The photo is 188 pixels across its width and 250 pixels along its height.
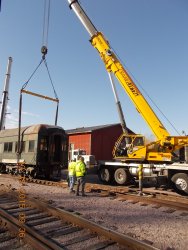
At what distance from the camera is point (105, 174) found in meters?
17.0

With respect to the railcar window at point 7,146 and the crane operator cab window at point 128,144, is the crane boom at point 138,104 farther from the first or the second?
the railcar window at point 7,146

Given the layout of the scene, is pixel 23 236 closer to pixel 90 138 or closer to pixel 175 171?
pixel 175 171

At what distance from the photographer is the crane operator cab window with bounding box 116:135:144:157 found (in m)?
15.3

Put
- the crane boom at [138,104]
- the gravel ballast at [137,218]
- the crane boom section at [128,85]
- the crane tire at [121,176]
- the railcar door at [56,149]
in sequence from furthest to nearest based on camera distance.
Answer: the railcar door at [56,149], the crane tire at [121,176], the crane boom section at [128,85], the crane boom at [138,104], the gravel ballast at [137,218]

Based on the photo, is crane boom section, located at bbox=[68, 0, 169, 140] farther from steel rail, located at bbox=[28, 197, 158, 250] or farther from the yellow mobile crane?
steel rail, located at bbox=[28, 197, 158, 250]

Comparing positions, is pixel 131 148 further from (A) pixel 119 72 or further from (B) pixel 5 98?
(B) pixel 5 98

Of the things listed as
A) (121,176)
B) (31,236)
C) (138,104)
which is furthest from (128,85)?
(31,236)

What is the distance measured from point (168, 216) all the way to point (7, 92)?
27.4 m

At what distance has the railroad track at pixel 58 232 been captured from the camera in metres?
5.00

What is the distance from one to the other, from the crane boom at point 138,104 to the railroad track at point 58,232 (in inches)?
323

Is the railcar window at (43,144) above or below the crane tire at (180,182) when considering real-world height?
above

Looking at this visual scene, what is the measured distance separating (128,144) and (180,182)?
404 cm

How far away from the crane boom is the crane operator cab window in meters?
0.13

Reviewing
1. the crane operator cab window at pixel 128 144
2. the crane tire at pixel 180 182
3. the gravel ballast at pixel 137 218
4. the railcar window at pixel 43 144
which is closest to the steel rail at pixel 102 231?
the gravel ballast at pixel 137 218
